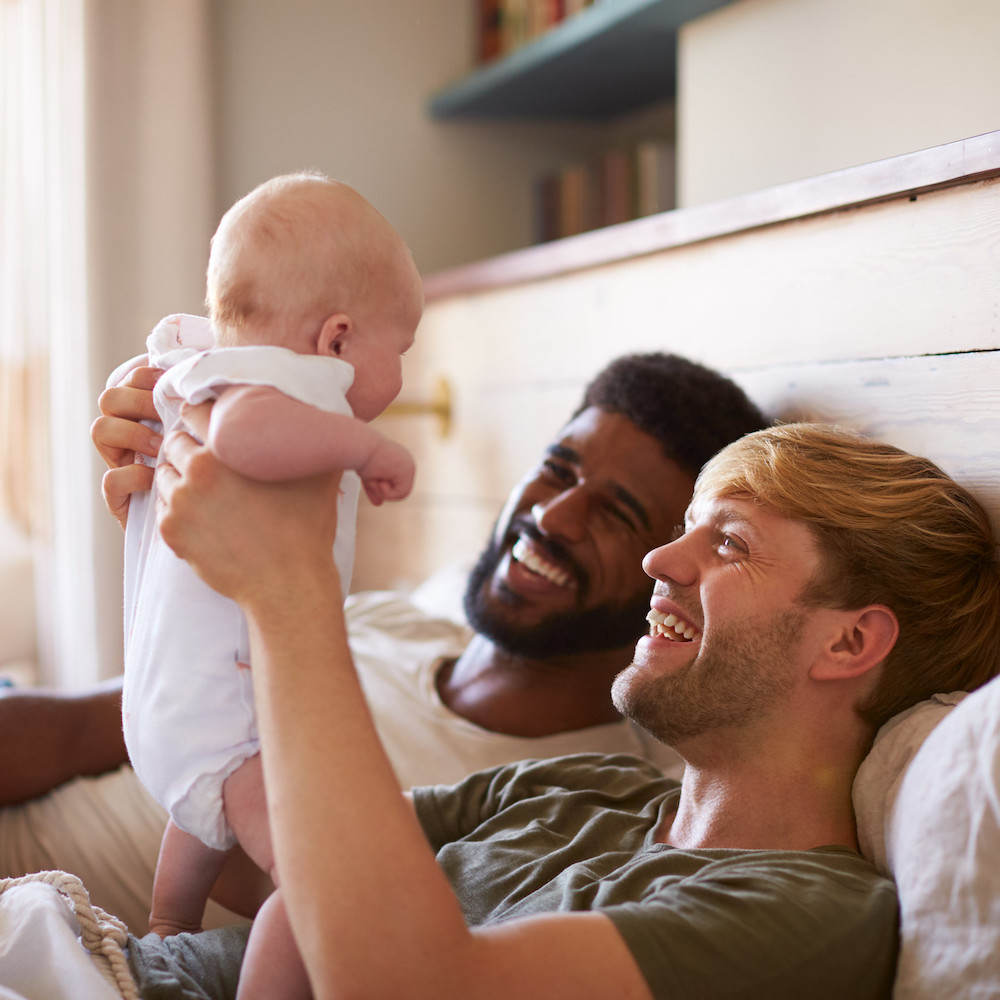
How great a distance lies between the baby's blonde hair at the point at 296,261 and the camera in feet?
2.88

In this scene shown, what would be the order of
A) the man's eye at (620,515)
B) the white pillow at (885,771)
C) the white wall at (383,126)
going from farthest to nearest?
the white wall at (383,126) < the man's eye at (620,515) < the white pillow at (885,771)

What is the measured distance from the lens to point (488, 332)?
7.84 feet

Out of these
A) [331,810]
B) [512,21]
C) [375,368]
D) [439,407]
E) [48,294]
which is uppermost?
[512,21]

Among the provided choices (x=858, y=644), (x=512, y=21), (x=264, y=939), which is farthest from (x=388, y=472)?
(x=512, y=21)

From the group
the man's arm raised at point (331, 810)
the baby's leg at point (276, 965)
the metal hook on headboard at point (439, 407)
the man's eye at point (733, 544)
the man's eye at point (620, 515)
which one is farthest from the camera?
the metal hook on headboard at point (439, 407)

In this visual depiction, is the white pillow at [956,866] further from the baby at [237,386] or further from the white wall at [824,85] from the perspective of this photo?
the white wall at [824,85]

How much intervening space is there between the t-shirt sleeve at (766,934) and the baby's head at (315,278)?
495 millimetres

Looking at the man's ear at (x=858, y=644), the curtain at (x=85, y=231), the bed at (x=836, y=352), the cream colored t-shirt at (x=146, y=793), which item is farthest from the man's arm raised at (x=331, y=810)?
the curtain at (x=85, y=231)

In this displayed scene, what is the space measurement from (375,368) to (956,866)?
625 millimetres

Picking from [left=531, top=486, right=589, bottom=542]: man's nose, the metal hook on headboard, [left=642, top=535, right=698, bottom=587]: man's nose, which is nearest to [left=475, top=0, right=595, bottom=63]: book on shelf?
the metal hook on headboard

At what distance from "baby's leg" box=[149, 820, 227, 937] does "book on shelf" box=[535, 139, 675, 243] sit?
6.99 feet

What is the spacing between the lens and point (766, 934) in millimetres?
804

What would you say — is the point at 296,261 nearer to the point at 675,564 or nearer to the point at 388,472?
the point at 388,472

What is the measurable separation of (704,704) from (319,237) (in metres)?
0.58
